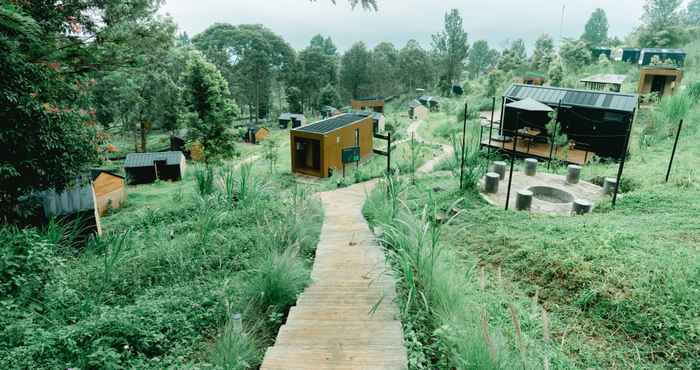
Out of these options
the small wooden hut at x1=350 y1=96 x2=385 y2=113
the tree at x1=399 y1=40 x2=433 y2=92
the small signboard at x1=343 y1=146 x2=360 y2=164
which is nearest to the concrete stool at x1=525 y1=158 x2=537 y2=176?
the small signboard at x1=343 y1=146 x2=360 y2=164

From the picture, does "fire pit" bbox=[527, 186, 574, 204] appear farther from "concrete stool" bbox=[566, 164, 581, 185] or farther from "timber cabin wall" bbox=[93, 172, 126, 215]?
"timber cabin wall" bbox=[93, 172, 126, 215]

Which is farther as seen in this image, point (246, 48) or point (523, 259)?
point (246, 48)

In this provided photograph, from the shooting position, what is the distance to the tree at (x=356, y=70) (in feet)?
150

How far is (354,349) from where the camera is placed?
3070 millimetres

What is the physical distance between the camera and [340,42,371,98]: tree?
45.8 m

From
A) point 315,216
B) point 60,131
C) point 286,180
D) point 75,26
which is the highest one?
point 75,26

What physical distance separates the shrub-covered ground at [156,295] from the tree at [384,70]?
4339 cm

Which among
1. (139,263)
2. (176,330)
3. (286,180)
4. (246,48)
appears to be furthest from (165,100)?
(176,330)

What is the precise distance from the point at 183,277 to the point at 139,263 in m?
0.66

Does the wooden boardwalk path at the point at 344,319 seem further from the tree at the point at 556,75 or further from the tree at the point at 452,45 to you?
the tree at the point at 452,45

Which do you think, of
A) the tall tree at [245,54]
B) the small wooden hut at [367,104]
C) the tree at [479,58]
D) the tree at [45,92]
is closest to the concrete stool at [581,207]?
the tree at [45,92]

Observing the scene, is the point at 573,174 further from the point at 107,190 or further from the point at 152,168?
the point at 152,168

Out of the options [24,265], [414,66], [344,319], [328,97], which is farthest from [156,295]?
[414,66]

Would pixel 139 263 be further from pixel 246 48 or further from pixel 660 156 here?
pixel 246 48
